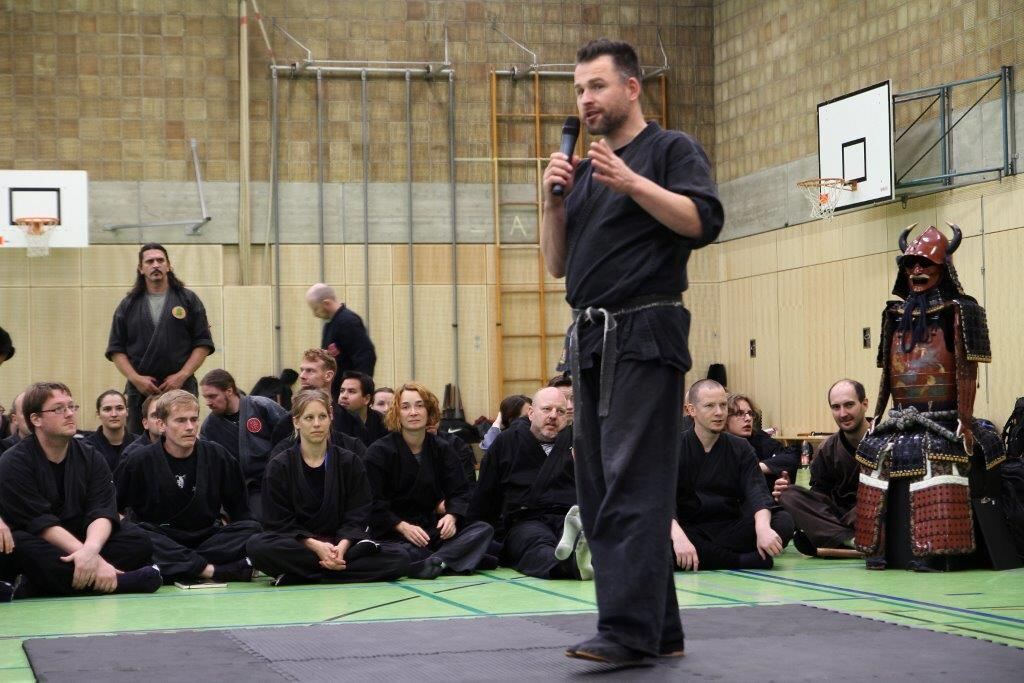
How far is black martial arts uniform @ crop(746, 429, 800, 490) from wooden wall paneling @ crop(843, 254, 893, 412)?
3112mm

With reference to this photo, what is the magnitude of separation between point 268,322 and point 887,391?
29.9ft

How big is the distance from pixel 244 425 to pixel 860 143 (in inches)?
273

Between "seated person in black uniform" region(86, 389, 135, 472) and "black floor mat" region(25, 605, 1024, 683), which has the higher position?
"seated person in black uniform" region(86, 389, 135, 472)

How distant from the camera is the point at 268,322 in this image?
15.2m

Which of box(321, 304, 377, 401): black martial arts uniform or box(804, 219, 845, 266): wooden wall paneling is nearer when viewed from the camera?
box(321, 304, 377, 401): black martial arts uniform

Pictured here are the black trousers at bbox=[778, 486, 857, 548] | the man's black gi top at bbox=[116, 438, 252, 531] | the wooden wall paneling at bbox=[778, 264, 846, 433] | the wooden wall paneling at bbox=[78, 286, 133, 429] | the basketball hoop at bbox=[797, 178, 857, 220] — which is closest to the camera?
the man's black gi top at bbox=[116, 438, 252, 531]

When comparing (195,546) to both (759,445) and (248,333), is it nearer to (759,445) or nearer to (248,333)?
(759,445)

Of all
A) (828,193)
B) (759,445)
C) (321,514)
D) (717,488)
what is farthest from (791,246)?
(321,514)

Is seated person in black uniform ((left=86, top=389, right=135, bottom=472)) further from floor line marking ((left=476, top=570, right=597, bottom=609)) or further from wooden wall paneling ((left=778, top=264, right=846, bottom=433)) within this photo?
wooden wall paneling ((left=778, top=264, right=846, bottom=433))

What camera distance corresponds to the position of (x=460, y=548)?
749 centimetres

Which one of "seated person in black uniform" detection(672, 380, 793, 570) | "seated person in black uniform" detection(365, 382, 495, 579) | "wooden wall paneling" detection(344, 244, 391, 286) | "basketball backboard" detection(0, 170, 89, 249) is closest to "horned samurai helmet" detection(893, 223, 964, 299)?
"seated person in black uniform" detection(672, 380, 793, 570)

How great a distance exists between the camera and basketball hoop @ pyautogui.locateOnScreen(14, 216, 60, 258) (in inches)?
546

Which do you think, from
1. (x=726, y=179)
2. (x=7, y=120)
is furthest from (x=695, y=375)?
(x=7, y=120)

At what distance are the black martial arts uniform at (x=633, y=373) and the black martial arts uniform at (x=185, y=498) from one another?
3.95m
